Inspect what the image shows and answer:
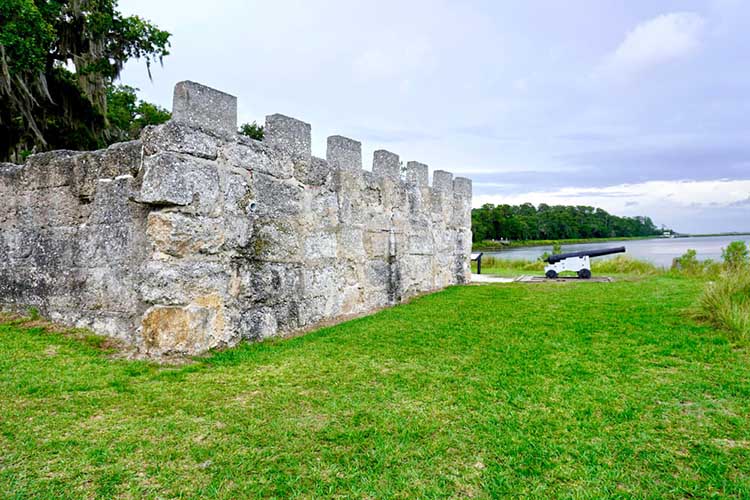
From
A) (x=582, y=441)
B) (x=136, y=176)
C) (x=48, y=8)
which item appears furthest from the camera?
(x=48, y=8)

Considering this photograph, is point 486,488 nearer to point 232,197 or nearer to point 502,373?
point 502,373

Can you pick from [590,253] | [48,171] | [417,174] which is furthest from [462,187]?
[48,171]

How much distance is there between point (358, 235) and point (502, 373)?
3387mm

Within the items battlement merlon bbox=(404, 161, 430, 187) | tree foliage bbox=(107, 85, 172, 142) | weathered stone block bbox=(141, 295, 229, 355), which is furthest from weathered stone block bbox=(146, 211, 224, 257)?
tree foliage bbox=(107, 85, 172, 142)

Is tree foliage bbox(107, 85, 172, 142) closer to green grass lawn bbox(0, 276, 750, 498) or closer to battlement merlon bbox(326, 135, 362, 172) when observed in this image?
battlement merlon bbox(326, 135, 362, 172)

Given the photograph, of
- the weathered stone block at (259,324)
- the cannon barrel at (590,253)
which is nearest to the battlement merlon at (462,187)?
the cannon barrel at (590,253)

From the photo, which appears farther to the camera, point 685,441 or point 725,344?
point 725,344

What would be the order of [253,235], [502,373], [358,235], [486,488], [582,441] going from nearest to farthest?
[486,488] → [582,441] → [502,373] → [253,235] → [358,235]

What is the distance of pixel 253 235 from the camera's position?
16.7 ft

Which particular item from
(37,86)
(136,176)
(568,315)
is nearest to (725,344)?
(568,315)

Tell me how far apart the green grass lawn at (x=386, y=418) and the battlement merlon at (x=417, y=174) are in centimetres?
391

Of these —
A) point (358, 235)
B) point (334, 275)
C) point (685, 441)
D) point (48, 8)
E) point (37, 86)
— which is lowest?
point (685, 441)

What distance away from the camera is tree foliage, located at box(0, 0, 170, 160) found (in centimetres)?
1014

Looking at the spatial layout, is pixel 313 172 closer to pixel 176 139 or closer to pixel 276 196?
pixel 276 196
